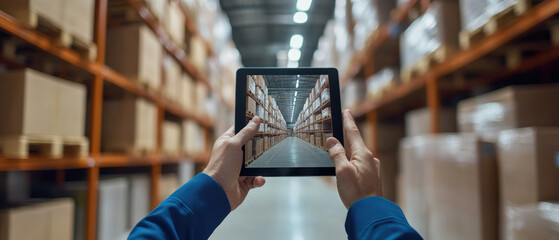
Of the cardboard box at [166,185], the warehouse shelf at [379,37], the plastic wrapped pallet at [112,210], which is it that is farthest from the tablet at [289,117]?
the cardboard box at [166,185]

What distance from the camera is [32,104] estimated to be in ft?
6.69

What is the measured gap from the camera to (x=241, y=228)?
3551mm

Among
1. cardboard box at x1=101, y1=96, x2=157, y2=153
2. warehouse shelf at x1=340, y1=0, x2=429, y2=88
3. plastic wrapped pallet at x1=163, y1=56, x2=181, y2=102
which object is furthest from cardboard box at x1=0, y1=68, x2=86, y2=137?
warehouse shelf at x1=340, y1=0, x2=429, y2=88

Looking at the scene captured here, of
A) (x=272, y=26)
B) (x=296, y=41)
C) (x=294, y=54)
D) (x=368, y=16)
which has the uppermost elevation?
(x=272, y=26)

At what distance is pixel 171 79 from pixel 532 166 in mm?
4181

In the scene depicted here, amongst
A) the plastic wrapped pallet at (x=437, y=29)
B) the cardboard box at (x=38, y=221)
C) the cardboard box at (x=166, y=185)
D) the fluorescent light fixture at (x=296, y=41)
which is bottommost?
the cardboard box at (x=166, y=185)

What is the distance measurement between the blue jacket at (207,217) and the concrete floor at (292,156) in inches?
7.3

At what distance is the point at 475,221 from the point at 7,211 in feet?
9.64

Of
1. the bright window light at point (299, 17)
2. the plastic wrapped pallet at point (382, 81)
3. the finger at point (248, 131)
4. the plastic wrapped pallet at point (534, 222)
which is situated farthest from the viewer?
the bright window light at point (299, 17)

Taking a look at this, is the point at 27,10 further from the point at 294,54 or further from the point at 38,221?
the point at 294,54

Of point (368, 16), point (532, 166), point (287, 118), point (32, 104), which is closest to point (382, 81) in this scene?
point (368, 16)

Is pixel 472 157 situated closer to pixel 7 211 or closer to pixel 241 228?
pixel 241 228

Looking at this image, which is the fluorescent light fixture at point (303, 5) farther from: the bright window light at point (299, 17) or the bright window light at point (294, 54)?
the bright window light at point (294, 54)

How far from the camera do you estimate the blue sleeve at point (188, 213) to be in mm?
854
